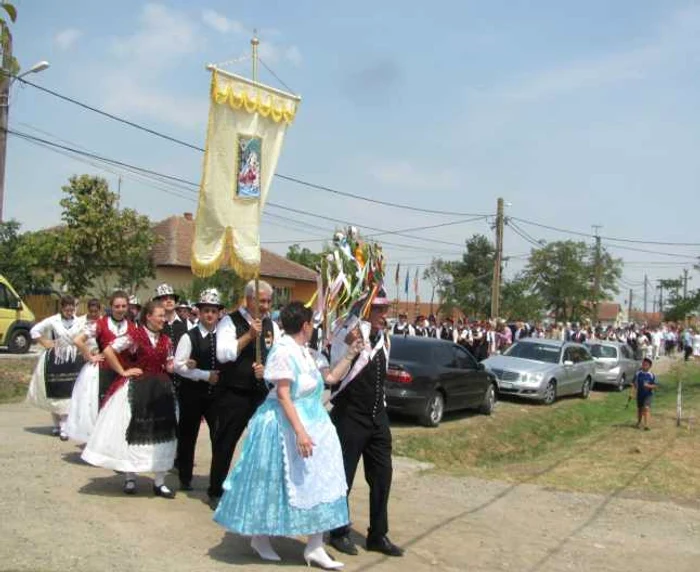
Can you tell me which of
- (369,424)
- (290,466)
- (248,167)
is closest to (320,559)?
(290,466)

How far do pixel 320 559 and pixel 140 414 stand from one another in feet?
7.50

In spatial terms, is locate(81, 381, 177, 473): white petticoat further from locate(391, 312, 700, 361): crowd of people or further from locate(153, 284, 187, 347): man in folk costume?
locate(391, 312, 700, 361): crowd of people

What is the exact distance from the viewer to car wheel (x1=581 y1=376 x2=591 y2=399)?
2053 cm

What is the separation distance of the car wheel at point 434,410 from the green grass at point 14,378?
277 inches

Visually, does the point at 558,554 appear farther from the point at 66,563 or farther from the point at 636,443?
the point at 636,443

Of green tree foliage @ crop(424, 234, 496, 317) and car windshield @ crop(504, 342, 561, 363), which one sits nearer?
car windshield @ crop(504, 342, 561, 363)

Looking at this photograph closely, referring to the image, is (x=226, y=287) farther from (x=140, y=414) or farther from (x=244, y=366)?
(x=244, y=366)

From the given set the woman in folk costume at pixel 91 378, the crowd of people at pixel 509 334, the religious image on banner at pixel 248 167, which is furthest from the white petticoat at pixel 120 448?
the crowd of people at pixel 509 334

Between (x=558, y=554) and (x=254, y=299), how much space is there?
3198mm

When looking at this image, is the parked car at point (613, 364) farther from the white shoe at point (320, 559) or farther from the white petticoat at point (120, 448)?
the white shoe at point (320, 559)

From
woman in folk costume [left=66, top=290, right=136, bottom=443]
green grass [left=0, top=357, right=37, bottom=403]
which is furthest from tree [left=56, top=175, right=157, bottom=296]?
woman in folk costume [left=66, top=290, right=136, bottom=443]

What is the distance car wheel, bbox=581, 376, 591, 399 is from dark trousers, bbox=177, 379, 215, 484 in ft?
48.9

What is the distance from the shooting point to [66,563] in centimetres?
522

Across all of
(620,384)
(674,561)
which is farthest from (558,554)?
(620,384)
